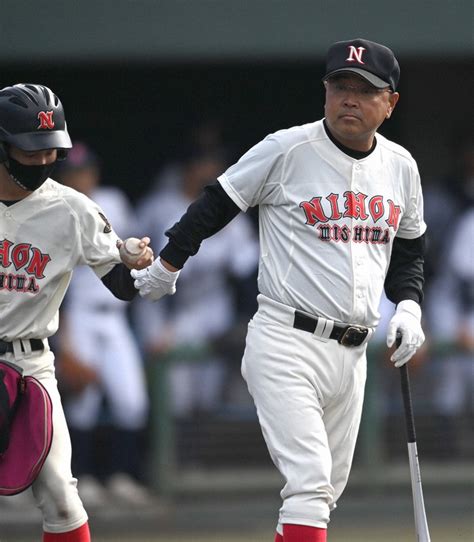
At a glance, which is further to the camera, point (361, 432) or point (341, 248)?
point (361, 432)

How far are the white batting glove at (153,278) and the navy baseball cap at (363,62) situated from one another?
952 mm

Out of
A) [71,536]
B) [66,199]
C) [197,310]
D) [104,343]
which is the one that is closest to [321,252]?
[66,199]

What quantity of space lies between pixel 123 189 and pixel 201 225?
19.9ft

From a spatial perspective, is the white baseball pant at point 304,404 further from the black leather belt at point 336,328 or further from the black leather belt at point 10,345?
the black leather belt at point 10,345

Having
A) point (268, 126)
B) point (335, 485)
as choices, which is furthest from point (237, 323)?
point (335, 485)

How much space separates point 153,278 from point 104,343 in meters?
3.39

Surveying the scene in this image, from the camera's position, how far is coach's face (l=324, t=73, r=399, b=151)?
559 cm

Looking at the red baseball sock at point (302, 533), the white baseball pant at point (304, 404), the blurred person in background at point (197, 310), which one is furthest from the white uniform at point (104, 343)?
the red baseball sock at point (302, 533)

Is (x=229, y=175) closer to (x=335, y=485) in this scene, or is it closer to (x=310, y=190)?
(x=310, y=190)

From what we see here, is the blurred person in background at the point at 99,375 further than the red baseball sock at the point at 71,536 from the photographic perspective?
Yes

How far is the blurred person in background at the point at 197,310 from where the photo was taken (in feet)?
31.1

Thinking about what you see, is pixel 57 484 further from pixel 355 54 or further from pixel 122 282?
pixel 355 54

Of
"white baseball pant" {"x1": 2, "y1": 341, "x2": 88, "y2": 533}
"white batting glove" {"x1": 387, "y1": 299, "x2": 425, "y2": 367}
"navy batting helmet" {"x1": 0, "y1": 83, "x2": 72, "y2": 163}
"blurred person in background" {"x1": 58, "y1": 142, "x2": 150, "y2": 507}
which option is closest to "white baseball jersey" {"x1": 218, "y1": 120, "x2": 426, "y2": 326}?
"white batting glove" {"x1": 387, "y1": 299, "x2": 425, "y2": 367}

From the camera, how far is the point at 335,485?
5742 millimetres
